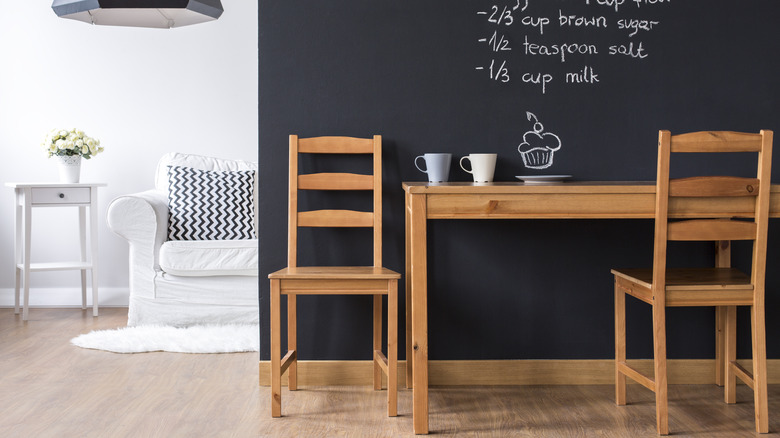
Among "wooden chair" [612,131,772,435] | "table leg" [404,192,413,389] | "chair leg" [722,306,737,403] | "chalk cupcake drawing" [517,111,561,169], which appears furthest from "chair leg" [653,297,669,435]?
"table leg" [404,192,413,389]

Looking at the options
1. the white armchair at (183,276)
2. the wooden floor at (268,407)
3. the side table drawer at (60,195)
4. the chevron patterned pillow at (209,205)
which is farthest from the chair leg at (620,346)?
the side table drawer at (60,195)

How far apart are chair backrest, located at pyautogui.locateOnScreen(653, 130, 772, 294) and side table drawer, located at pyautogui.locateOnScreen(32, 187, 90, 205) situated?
324 cm

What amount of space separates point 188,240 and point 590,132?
2.24m

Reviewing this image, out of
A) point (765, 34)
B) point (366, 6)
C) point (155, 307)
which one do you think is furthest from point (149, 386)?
point (765, 34)

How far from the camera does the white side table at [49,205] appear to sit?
394 centimetres

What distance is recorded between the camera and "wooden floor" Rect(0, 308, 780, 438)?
7.13ft

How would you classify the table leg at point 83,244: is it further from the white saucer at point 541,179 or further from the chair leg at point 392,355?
the white saucer at point 541,179

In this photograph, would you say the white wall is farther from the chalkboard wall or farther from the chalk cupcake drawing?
the chalk cupcake drawing

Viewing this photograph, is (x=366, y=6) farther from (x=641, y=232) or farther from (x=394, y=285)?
(x=641, y=232)

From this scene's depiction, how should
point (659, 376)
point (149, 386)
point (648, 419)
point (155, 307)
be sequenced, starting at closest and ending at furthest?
point (659, 376) < point (648, 419) < point (149, 386) < point (155, 307)

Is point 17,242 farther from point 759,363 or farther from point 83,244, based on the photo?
point 759,363

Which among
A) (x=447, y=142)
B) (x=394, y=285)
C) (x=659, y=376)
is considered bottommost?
(x=659, y=376)

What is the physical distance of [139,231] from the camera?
3.65 m

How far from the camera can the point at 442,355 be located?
2.74m
